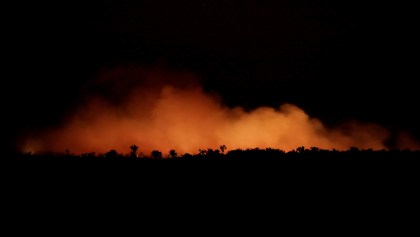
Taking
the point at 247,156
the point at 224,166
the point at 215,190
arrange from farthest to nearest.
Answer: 1. the point at 247,156
2. the point at 224,166
3. the point at 215,190

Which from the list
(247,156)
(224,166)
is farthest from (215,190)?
(247,156)

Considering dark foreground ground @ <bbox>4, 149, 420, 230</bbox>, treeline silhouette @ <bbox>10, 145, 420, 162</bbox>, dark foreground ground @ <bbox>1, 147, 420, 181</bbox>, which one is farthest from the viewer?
treeline silhouette @ <bbox>10, 145, 420, 162</bbox>

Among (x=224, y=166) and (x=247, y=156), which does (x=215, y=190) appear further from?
(x=247, y=156)

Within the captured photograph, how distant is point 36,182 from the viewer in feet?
26.0

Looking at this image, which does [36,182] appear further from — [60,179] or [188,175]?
[188,175]

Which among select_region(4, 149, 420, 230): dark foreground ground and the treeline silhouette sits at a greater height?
the treeline silhouette

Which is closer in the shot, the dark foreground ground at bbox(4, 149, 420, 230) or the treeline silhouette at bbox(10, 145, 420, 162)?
the dark foreground ground at bbox(4, 149, 420, 230)

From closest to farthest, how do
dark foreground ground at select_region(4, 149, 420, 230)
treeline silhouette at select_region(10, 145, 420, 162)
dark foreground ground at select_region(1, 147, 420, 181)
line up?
dark foreground ground at select_region(4, 149, 420, 230), dark foreground ground at select_region(1, 147, 420, 181), treeline silhouette at select_region(10, 145, 420, 162)

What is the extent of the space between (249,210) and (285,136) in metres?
13.1

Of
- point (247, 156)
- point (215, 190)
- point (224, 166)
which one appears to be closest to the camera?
point (215, 190)

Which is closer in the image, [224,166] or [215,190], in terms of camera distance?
[215,190]

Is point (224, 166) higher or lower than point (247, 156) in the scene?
lower

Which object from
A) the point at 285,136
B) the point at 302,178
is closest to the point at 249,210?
the point at 302,178

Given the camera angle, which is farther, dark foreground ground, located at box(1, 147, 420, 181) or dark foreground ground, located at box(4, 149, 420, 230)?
dark foreground ground, located at box(1, 147, 420, 181)
